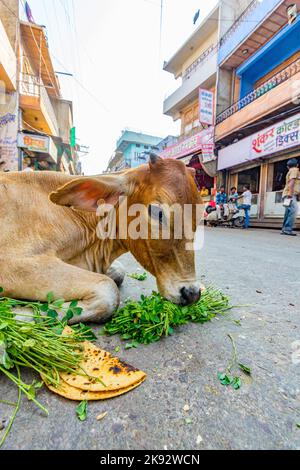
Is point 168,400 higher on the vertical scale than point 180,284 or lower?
lower

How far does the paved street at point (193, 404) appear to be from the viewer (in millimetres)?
796

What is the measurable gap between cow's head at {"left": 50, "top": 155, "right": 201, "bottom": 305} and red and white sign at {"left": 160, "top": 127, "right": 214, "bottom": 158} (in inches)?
633

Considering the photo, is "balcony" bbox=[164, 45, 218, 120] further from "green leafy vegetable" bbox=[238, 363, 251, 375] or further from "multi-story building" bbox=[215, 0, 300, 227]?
"green leafy vegetable" bbox=[238, 363, 251, 375]

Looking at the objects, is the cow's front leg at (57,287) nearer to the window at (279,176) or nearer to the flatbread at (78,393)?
the flatbread at (78,393)

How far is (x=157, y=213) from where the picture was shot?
1610 millimetres

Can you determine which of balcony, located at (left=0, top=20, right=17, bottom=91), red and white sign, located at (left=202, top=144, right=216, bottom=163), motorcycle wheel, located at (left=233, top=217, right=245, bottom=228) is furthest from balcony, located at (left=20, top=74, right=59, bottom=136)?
motorcycle wheel, located at (left=233, top=217, right=245, bottom=228)

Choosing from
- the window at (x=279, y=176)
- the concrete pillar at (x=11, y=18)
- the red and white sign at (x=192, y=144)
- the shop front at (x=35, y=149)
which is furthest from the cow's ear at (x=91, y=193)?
the red and white sign at (x=192, y=144)

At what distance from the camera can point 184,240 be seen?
5.26 feet

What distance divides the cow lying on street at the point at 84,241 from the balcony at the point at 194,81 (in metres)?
18.8

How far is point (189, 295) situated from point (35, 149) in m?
13.6

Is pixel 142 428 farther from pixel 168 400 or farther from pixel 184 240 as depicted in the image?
pixel 184 240

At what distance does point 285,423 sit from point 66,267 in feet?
4.29

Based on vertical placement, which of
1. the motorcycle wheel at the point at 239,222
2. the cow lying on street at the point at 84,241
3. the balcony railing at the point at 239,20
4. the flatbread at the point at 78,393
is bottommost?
the motorcycle wheel at the point at 239,222
